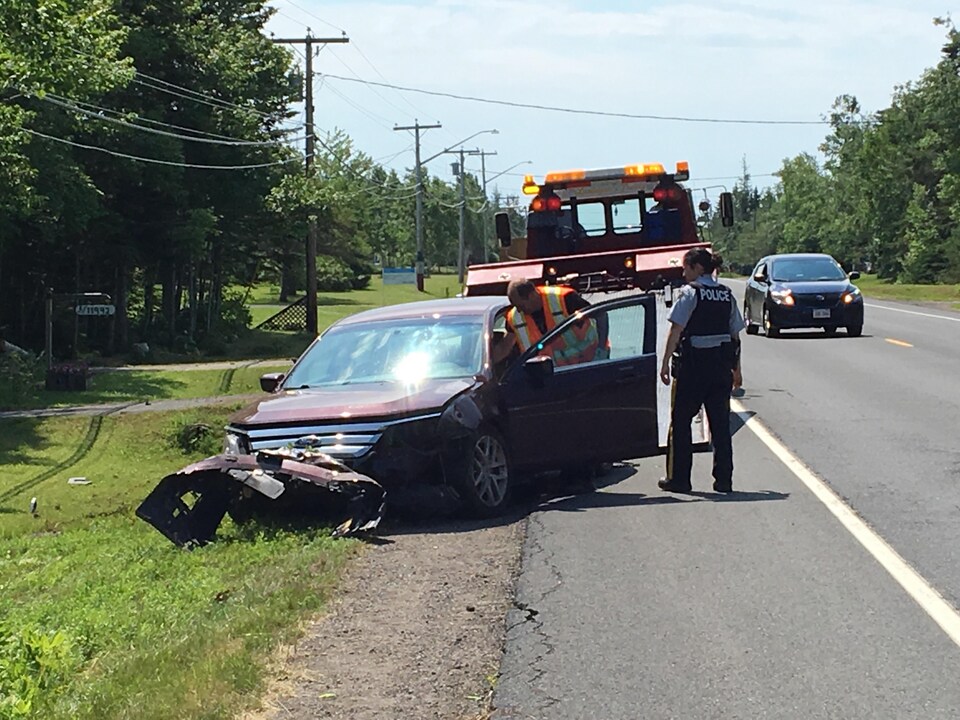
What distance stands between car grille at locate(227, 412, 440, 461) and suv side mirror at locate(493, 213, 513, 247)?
1225 centimetres

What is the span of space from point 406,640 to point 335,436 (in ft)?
10.9

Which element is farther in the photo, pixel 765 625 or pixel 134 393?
pixel 134 393

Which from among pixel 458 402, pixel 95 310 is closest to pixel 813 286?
pixel 95 310

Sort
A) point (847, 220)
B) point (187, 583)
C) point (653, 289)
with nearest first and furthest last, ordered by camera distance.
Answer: point (187, 583) < point (653, 289) < point (847, 220)

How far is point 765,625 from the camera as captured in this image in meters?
6.84

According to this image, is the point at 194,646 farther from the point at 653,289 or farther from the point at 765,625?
the point at 653,289

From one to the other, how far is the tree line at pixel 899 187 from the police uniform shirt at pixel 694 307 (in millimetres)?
46602

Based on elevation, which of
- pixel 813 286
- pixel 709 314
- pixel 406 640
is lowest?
pixel 406 640

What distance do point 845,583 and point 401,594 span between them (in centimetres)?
239

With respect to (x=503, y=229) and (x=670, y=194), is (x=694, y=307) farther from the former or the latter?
(x=503, y=229)

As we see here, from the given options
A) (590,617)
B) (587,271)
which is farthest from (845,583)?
(587,271)

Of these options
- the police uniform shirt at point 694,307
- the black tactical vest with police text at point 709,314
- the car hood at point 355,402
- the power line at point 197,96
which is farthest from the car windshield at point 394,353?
the power line at point 197,96

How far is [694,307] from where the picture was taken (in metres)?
10.9

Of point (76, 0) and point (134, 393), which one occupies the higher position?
point (76, 0)
